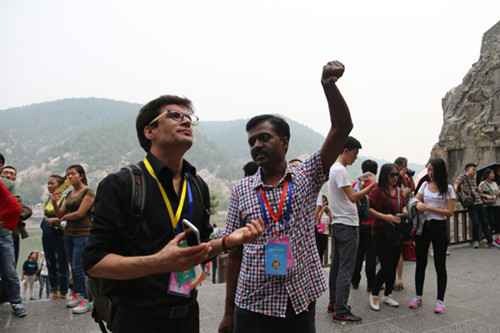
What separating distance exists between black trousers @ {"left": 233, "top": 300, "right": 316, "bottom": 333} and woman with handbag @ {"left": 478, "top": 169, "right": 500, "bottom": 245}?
821 cm

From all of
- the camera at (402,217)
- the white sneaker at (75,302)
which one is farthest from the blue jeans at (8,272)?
the camera at (402,217)

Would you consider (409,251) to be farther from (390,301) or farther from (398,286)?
(390,301)

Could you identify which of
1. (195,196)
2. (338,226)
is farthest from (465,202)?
(195,196)

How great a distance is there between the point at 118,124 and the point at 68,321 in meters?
170

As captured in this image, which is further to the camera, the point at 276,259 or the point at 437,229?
the point at 437,229

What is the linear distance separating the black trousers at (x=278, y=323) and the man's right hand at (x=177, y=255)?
2.78 feet

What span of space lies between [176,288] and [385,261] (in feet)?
11.3

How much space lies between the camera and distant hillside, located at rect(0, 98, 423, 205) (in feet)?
408

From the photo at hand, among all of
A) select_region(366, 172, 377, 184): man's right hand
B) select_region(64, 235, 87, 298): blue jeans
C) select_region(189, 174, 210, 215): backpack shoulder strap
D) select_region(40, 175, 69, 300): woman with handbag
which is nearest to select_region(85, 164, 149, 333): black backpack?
select_region(189, 174, 210, 215): backpack shoulder strap

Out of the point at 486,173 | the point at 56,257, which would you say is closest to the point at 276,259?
the point at 56,257

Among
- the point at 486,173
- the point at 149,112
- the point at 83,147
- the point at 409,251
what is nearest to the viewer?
the point at 149,112

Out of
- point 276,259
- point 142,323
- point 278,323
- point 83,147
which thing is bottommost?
point 83,147

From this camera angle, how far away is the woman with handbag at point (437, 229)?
13.5ft

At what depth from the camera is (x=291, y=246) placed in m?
Answer: 1.94
